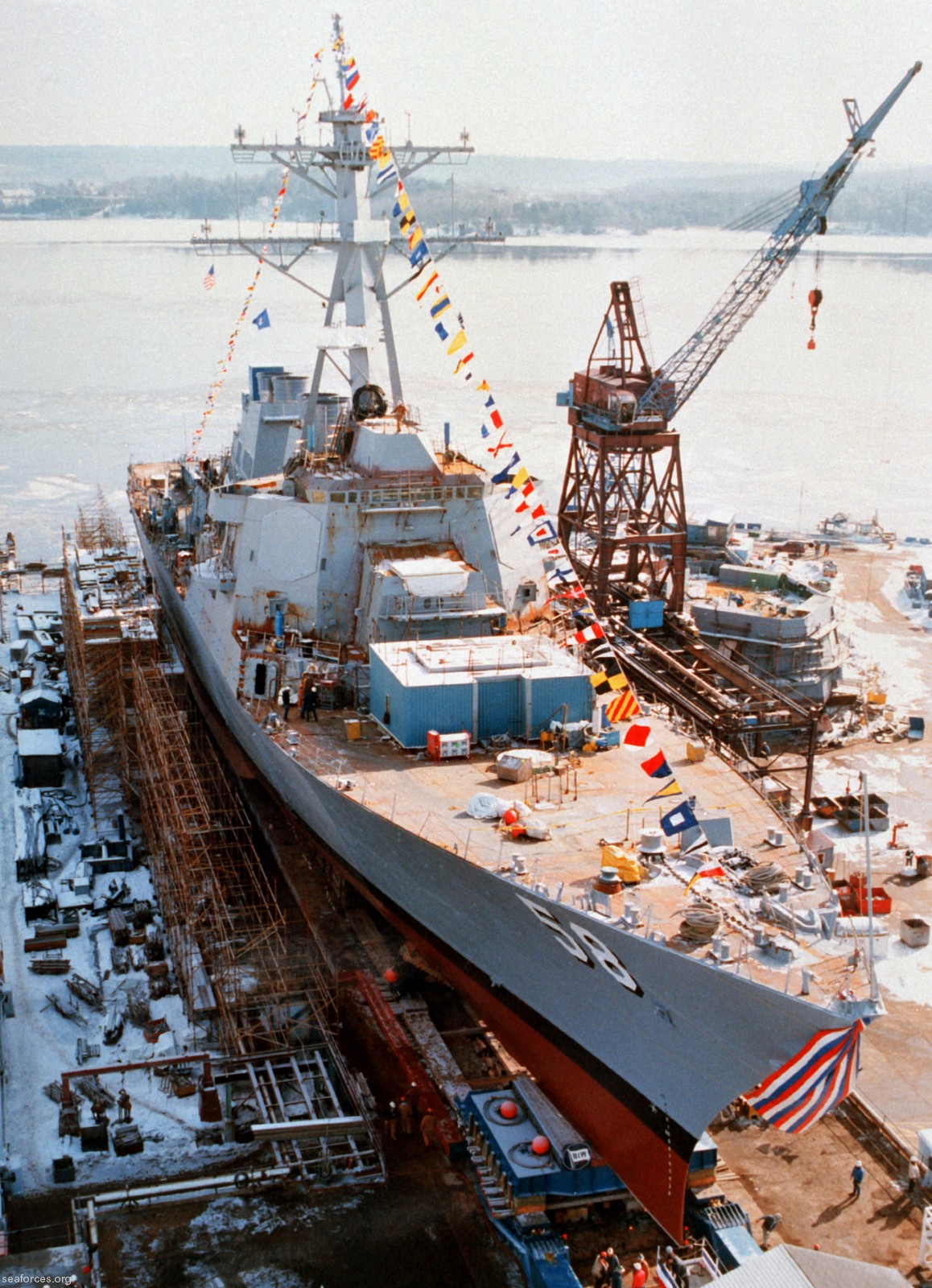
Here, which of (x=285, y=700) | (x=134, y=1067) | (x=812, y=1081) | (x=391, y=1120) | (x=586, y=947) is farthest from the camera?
(x=285, y=700)

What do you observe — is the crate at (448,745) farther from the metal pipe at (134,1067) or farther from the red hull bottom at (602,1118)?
the metal pipe at (134,1067)

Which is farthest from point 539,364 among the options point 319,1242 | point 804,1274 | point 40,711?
point 804,1274

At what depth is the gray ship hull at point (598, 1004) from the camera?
11.9m

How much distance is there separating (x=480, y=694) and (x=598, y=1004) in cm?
500

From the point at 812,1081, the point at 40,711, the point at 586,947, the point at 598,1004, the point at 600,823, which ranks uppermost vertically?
the point at 600,823

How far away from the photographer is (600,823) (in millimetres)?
15086

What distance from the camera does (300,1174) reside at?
46.2 feet

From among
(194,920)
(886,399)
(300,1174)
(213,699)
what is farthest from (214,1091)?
(886,399)

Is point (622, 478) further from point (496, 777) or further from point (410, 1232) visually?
point (410, 1232)

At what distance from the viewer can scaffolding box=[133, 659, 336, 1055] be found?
16469mm

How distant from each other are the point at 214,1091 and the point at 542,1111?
3.72 m

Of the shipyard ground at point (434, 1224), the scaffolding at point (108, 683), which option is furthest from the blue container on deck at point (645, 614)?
the shipyard ground at point (434, 1224)

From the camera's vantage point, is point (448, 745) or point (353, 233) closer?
point (448, 745)

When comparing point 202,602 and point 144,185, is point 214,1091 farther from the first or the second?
point 144,185
